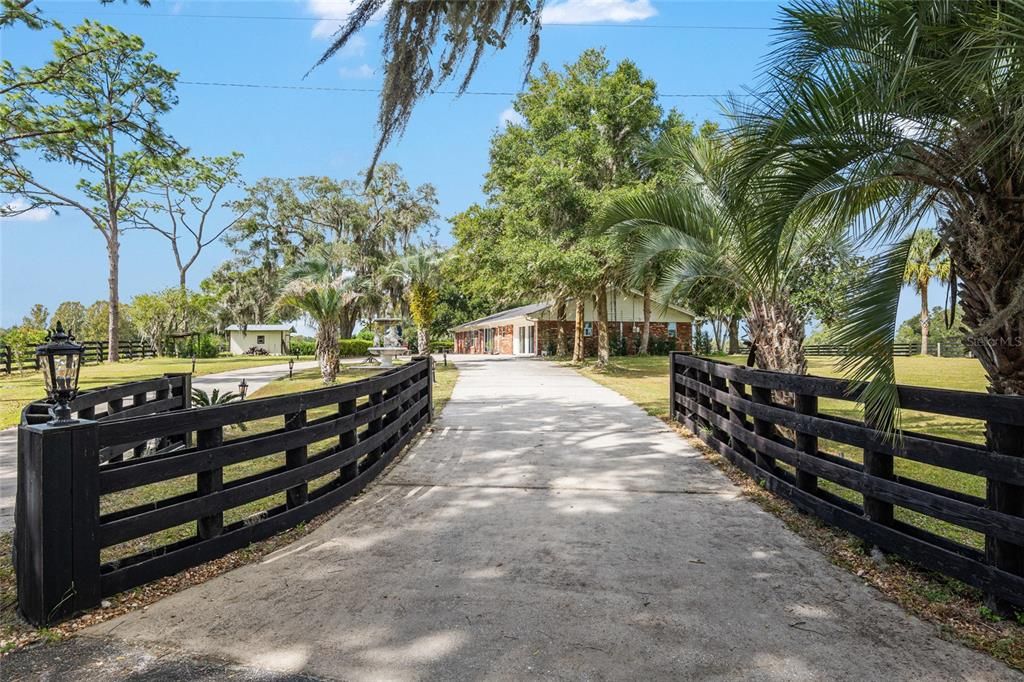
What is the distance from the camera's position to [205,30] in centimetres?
870

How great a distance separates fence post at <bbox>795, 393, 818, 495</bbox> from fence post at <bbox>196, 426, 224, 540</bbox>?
3.84 metres

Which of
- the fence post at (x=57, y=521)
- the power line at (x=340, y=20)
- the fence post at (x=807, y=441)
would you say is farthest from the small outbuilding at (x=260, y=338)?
the fence post at (x=807, y=441)

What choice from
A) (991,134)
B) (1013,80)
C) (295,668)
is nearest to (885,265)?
(991,134)

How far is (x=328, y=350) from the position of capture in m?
16.5

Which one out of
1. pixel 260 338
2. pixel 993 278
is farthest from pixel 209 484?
pixel 260 338

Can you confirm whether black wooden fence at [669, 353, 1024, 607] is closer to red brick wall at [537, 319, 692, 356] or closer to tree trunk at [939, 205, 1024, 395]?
tree trunk at [939, 205, 1024, 395]

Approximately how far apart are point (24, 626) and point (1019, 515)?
4.48 m

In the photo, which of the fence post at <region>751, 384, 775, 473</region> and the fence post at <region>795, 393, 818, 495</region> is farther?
the fence post at <region>751, 384, 775, 473</region>

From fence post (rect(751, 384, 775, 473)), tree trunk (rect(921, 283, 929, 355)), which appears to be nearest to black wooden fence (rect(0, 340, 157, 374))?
fence post (rect(751, 384, 775, 473))

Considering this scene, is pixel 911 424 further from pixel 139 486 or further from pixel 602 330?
pixel 602 330

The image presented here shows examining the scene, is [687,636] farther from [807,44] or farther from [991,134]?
[807,44]

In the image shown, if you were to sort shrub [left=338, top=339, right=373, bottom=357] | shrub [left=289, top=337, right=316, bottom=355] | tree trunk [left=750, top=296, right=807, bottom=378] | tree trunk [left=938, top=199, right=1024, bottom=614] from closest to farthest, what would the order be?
tree trunk [left=938, top=199, right=1024, bottom=614], tree trunk [left=750, top=296, right=807, bottom=378], shrub [left=338, top=339, right=373, bottom=357], shrub [left=289, top=337, right=316, bottom=355]

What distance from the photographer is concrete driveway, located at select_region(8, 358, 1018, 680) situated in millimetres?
2225

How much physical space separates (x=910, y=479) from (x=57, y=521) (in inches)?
191
